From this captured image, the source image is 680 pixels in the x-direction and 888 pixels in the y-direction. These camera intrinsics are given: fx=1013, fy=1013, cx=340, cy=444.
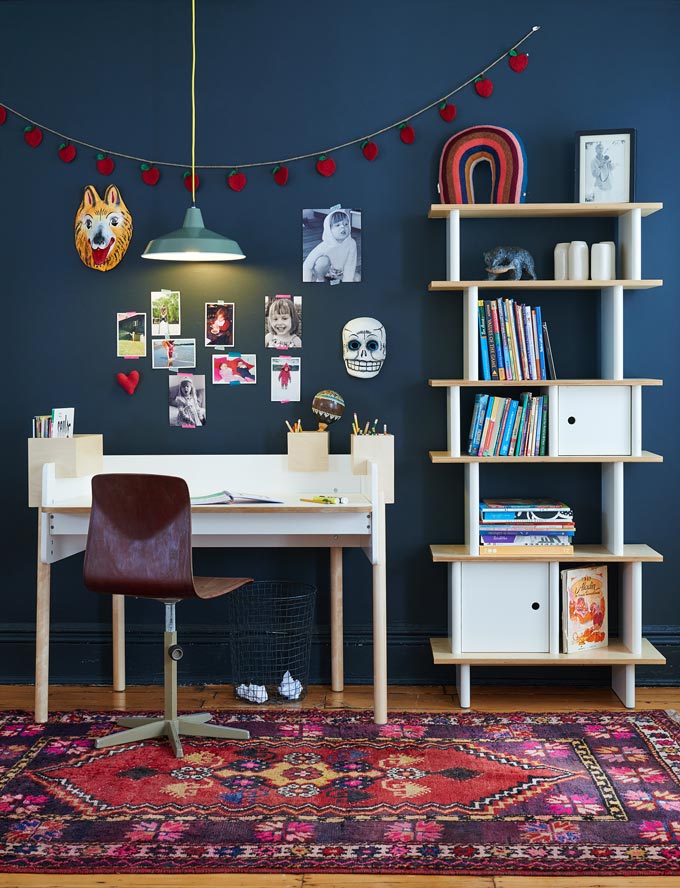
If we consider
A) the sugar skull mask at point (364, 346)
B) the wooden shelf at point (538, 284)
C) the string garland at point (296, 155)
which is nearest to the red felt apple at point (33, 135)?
the string garland at point (296, 155)

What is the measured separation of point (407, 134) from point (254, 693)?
2253mm

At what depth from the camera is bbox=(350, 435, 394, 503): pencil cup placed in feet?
12.8

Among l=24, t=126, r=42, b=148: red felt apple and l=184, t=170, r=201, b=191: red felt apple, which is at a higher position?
l=24, t=126, r=42, b=148: red felt apple

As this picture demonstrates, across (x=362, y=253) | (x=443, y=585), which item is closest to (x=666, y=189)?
(x=362, y=253)

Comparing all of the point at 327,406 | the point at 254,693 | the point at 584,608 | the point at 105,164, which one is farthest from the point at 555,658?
→ the point at 105,164

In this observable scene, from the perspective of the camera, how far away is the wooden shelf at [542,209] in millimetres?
3768

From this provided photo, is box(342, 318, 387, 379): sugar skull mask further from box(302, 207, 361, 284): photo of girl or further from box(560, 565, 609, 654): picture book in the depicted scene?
box(560, 565, 609, 654): picture book

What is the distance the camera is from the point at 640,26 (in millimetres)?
3982

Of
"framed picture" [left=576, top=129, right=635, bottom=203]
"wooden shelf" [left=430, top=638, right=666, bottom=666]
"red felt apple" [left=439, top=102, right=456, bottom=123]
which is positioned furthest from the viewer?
"red felt apple" [left=439, top=102, right=456, bottom=123]

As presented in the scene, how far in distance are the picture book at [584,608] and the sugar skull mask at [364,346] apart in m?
1.10

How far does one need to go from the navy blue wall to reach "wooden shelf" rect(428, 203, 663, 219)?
0.37 feet

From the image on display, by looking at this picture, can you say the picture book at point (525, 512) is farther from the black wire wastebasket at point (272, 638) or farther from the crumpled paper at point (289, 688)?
the crumpled paper at point (289, 688)

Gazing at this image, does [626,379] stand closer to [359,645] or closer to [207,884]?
[359,645]

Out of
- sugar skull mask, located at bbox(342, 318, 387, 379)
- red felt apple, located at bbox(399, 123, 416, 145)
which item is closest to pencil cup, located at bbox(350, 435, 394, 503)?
sugar skull mask, located at bbox(342, 318, 387, 379)
